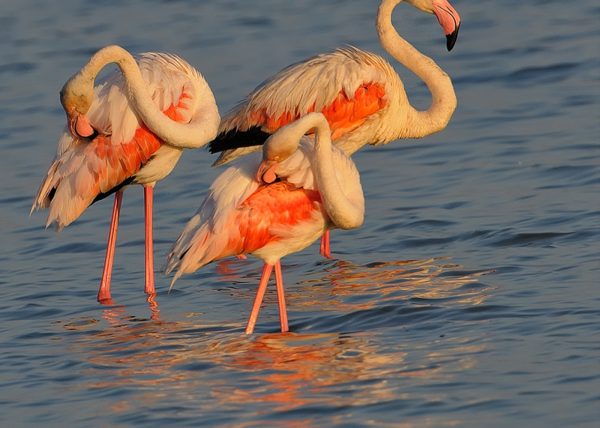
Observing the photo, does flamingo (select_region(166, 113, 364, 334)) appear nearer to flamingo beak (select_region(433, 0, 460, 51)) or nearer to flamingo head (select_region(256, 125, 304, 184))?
flamingo head (select_region(256, 125, 304, 184))

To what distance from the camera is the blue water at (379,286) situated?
270 inches

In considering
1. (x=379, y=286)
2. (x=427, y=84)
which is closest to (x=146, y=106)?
(x=379, y=286)

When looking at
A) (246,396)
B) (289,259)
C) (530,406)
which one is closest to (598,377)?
(530,406)

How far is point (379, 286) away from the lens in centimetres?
881

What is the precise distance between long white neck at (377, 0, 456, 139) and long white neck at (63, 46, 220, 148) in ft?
5.87

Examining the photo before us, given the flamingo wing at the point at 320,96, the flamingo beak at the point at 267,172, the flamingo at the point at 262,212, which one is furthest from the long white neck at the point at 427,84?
the flamingo beak at the point at 267,172

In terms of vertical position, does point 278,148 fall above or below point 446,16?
below

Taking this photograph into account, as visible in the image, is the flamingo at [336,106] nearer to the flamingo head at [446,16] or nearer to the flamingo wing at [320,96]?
the flamingo wing at [320,96]

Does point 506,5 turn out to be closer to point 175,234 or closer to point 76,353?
point 175,234

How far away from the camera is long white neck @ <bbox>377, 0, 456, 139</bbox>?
1062 centimetres

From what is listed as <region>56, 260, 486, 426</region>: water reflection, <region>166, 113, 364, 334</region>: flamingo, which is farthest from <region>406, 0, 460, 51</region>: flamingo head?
<region>166, 113, 364, 334</region>: flamingo

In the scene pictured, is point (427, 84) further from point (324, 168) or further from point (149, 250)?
point (324, 168)

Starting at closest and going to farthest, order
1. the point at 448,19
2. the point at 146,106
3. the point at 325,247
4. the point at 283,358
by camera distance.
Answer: the point at 283,358 < the point at 146,106 < the point at 325,247 < the point at 448,19

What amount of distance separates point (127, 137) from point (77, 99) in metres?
0.56
